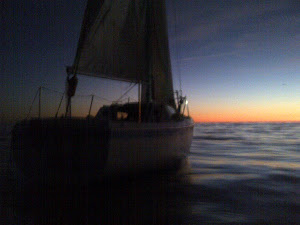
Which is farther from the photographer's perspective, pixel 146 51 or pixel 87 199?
pixel 146 51

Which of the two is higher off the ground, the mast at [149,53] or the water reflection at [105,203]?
the mast at [149,53]

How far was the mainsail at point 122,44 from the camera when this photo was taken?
319 inches

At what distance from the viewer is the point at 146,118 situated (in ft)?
31.9

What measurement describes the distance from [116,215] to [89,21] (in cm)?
634

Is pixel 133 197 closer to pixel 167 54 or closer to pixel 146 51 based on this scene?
pixel 146 51

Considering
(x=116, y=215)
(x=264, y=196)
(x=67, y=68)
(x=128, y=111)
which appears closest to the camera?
(x=116, y=215)

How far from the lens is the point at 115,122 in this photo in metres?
6.70

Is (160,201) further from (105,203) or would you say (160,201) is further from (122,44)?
(122,44)

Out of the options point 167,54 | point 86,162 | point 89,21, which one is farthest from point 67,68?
point 167,54

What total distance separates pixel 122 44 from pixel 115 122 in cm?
363

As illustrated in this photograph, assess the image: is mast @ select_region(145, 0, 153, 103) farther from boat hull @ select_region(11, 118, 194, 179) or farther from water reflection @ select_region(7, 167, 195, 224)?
water reflection @ select_region(7, 167, 195, 224)

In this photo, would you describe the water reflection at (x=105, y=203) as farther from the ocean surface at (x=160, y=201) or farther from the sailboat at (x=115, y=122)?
the sailboat at (x=115, y=122)

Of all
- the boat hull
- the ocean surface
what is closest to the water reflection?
the ocean surface

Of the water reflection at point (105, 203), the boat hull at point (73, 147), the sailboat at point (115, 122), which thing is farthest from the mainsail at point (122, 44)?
the water reflection at point (105, 203)
